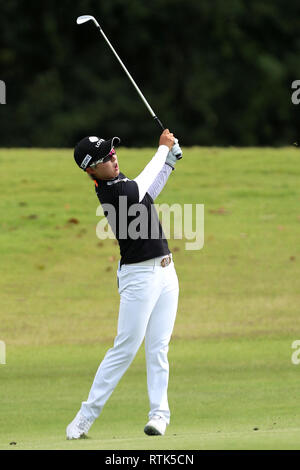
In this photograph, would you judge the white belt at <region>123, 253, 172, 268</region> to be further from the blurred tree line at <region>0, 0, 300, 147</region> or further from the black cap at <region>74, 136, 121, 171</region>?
the blurred tree line at <region>0, 0, 300, 147</region>

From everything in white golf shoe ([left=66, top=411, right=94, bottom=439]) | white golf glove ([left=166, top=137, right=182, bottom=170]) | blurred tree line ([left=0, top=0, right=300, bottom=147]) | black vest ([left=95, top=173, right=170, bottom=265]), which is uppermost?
blurred tree line ([left=0, top=0, right=300, bottom=147])

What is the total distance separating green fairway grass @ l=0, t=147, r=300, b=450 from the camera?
8.13 m

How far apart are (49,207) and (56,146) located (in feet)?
56.1

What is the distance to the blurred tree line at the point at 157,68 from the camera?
37.5m

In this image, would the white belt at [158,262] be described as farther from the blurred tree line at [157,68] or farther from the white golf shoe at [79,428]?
the blurred tree line at [157,68]

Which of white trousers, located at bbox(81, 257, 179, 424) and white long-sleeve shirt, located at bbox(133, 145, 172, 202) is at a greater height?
white long-sleeve shirt, located at bbox(133, 145, 172, 202)

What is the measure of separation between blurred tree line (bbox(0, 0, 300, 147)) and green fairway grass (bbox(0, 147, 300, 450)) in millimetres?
15224

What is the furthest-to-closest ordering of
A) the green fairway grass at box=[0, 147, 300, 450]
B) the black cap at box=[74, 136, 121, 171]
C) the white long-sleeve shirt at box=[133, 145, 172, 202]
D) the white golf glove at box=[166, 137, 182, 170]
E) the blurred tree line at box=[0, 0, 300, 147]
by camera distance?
1. the blurred tree line at box=[0, 0, 300, 147]
2. the green fairway grass at box=[0, 147, 300, 450]
3. the white golf glove at box=[166, 137, 182, 170]
4. the black cap at box=[74, 136, 121, 171]
5. the white long-sleeve shirt at box=[133, 145, 172, 202]

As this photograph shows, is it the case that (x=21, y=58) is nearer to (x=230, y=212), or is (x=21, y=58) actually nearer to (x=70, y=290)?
(x=230, y=212)

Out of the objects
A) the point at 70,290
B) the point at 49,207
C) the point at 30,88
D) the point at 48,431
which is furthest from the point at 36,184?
the point at 30,88

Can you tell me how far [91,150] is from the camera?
7.09m

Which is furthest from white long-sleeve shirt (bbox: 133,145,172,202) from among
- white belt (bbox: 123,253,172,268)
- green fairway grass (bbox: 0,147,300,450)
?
green fairway grass (bbox: 0,147,300,450)

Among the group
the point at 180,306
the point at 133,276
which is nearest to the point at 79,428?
the point at 133,276

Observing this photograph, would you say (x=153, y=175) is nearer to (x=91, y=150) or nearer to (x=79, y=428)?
(x=91, y=150)
